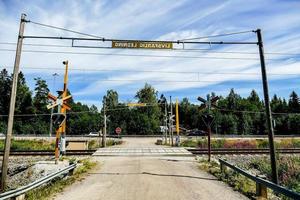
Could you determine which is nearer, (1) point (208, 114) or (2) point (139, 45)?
(2) point (139, 45)

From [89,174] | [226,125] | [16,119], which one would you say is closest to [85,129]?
[16,119]

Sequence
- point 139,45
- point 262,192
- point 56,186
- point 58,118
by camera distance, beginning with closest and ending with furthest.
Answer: point 262,192 → point 56,186 → point 139,45 → point 58,118

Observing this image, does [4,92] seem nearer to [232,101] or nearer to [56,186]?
[232,101]

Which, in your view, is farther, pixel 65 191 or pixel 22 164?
pixel 22 164

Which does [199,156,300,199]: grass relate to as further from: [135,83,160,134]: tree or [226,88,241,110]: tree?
[226,88,241,110]: tree

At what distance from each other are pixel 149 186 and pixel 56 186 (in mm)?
3331

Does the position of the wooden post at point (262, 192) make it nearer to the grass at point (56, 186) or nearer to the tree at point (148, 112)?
the grass at point (56, 186)

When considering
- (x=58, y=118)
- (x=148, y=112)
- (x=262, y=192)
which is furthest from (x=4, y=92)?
(x=262, y=192)

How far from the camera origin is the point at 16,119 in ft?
323

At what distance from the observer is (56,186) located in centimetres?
1030

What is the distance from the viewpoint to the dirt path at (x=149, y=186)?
29.1ft

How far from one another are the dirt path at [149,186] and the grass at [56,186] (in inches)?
13.4

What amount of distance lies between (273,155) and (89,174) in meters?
7.97

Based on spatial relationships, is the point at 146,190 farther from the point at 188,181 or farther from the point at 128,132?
the point at 128,132
